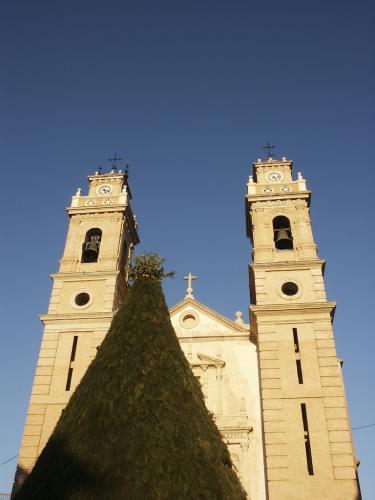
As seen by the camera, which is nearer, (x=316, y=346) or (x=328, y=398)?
(x=328, y=398)

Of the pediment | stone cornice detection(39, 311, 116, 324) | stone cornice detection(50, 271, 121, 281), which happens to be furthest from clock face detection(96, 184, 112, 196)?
the pediment

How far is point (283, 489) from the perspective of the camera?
59.6 ft

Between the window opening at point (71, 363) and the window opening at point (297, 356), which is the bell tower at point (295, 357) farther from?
the window opening at point (71, 363)

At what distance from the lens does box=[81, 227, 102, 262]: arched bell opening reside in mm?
27172

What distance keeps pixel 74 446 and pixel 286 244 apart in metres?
18.1

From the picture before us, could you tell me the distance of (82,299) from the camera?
25266 millimetres

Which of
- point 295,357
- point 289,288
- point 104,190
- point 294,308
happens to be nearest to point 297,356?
point 295,357

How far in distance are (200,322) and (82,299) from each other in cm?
613

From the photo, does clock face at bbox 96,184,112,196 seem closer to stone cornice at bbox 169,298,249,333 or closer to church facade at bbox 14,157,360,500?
church facade at bbox 14,157,360,500

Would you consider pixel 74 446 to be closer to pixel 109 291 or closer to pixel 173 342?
pixel 173 342

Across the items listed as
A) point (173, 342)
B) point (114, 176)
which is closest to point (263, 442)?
point (173, 342)

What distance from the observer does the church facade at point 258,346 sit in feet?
62.2

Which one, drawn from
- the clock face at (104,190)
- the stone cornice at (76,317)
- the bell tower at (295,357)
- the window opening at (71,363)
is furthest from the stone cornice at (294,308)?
the clock face at (104,190)

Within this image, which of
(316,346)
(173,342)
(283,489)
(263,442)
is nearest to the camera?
(173,342)
